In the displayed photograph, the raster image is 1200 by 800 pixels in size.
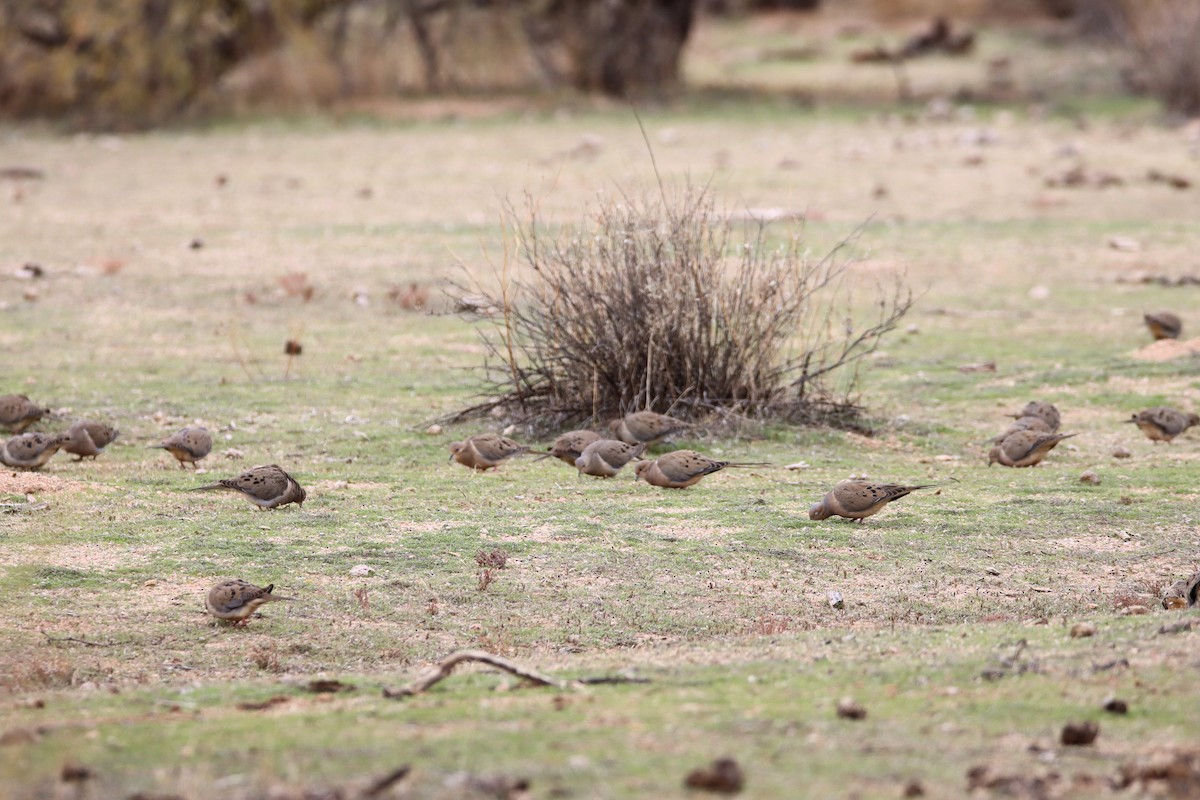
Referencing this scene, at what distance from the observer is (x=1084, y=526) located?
6.43 m

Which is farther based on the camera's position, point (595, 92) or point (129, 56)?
point (595, 92)

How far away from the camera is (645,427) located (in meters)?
7.33

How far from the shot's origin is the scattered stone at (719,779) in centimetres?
350

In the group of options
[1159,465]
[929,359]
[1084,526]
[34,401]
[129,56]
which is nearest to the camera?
[1084,526]

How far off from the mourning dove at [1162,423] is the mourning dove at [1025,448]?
654 millimetres

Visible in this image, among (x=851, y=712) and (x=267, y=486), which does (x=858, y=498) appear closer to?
(x=267, y=486)

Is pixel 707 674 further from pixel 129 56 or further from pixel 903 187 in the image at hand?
pixel 129 56

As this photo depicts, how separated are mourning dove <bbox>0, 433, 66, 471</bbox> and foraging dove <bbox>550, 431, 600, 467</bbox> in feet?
6.64

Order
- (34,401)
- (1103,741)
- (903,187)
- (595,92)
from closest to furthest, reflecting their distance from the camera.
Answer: (1103,741), (34,401), (903,187), (595,92)

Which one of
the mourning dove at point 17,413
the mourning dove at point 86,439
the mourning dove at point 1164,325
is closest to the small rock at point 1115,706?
the mourning dove at point 86,439

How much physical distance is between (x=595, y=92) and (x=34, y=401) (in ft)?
50.3

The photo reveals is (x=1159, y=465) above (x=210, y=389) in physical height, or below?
above

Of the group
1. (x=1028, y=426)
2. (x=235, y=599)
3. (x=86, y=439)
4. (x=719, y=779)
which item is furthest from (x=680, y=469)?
(x=719, y=779)

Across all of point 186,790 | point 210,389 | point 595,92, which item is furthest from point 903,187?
point 186,790
